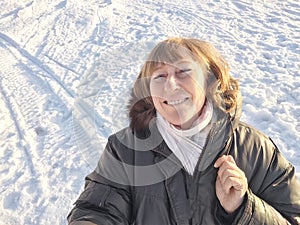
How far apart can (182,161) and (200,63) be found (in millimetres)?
366

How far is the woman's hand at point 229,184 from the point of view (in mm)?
1420

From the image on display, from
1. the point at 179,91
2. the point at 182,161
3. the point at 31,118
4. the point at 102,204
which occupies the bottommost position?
the point at 31,118

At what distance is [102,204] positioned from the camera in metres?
1.53

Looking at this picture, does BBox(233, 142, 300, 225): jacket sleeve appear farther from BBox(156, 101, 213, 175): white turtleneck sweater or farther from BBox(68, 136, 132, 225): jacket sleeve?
BBox(68, 136, 132, 225): jacket sleeve

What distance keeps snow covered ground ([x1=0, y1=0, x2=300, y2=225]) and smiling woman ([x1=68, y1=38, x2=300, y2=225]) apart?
0.22 meters

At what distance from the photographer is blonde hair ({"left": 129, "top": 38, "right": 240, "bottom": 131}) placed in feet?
5.31

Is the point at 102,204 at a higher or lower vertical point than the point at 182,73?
lower

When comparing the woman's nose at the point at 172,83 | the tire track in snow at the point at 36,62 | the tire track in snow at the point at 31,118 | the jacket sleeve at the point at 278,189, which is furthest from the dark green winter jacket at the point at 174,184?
Answer: the tire track in snow at the point at 36,62

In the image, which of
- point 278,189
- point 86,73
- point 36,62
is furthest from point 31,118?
point 278,189

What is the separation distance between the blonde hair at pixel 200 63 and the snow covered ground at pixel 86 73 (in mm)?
152

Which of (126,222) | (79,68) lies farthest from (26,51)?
(126,222)

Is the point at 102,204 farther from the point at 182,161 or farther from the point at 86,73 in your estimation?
the point at 86,73

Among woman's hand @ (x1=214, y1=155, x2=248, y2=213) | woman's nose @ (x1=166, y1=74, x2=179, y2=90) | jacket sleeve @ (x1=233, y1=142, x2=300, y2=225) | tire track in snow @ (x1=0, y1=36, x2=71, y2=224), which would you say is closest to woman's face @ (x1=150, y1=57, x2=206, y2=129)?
woman's nose @ (x1=166, y1=74, x2=179, y2=90)

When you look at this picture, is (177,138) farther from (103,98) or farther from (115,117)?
(103,98)
